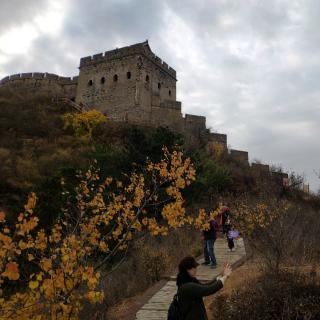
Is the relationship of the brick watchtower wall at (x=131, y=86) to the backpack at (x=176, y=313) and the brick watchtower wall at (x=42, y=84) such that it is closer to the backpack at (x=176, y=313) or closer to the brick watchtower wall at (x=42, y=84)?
the brick watchtower wall at (x=42, y=84)

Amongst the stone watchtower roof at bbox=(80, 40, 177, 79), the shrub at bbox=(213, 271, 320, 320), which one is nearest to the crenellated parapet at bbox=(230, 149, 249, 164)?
the stone watchtower roof at bbox=(80, 40, 177, 79)

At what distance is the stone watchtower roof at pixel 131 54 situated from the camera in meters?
32.6

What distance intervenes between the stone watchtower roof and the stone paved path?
22.8 metres

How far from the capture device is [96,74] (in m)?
34.7

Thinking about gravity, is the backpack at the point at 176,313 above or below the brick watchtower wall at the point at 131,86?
below

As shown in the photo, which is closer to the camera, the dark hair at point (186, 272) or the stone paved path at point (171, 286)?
the dark hair at point (186, 272)

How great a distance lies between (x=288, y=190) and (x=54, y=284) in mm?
23353

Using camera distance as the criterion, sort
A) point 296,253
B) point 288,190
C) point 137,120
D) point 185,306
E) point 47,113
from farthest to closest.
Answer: point 47,113 → point 137,120 → point 288,190 → point 296,253 → point 185,306

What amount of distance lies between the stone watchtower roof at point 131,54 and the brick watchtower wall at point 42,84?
4191 millimetres

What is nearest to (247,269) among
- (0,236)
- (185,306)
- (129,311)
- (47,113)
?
(129,311)

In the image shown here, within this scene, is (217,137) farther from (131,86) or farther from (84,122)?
(84,122)

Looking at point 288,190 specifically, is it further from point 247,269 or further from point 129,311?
point 129,311

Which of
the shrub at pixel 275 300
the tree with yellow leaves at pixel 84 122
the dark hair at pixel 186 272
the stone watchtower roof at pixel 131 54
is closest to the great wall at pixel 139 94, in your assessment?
the stone watchtower roof at pixel 131 54

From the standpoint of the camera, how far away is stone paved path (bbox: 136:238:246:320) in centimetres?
741
